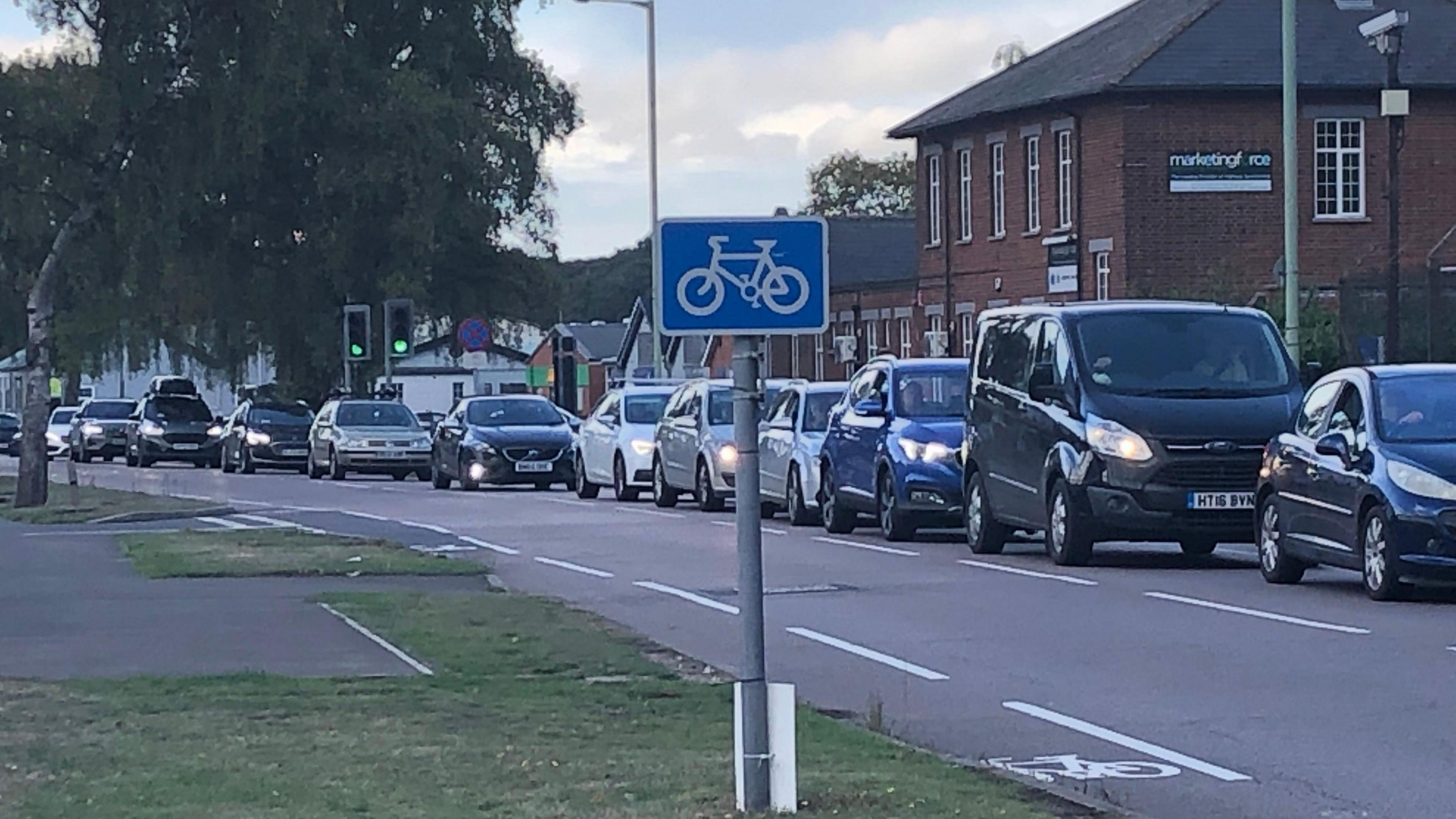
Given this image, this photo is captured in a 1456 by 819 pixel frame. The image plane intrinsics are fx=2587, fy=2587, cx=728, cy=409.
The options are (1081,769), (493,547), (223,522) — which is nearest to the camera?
(1081,769)

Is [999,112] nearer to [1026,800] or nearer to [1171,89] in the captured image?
[1171,89]

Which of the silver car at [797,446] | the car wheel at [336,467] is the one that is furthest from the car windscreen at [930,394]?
the car wheel at [336,467]

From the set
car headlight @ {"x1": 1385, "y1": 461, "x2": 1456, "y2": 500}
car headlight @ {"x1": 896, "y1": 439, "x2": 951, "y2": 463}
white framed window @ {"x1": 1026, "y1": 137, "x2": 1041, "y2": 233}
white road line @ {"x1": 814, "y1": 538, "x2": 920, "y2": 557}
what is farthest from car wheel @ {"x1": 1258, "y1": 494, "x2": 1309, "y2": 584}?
white framed window @ {"x1": 1026, "y1": 137, "x2": 1041, "y2": 233}

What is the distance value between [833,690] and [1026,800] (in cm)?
402

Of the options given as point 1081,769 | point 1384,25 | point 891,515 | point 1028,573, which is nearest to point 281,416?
point 1384,25

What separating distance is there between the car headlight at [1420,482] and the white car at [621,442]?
18.4m

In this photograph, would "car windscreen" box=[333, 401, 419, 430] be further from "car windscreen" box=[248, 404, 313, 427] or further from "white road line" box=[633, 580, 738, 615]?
"white road line" box=[633, 580, 738, 615]

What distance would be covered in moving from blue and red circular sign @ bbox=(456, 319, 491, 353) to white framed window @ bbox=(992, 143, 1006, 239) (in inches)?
435

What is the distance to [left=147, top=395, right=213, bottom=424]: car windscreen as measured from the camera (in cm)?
5981

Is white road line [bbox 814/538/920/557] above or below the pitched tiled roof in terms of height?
below

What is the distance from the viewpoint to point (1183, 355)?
2105cm

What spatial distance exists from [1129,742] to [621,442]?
24.7m

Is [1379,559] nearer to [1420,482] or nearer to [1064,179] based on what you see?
[1420,482]

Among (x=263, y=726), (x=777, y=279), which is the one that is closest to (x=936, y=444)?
(x=263, y=726)
